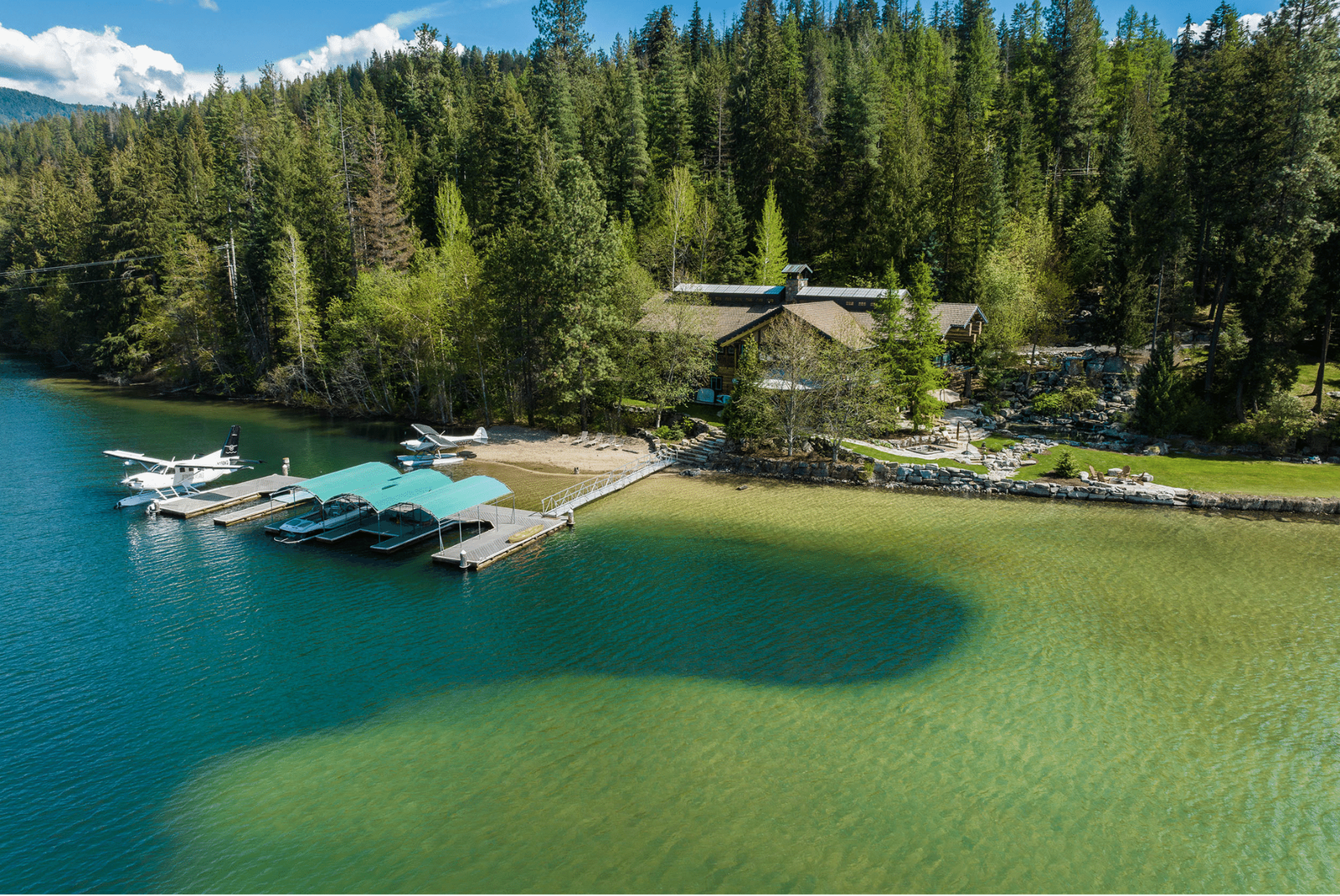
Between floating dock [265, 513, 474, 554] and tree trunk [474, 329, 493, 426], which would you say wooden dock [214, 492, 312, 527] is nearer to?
floating dock [265, 513, 474, 554]

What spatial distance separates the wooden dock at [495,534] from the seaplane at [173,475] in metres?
16.1

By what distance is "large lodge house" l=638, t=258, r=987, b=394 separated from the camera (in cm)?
4688

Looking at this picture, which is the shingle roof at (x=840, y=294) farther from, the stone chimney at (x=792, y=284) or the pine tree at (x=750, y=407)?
the pine tree at (x=750, y=407)

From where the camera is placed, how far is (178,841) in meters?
15.0

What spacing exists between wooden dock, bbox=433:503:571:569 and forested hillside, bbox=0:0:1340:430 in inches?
563

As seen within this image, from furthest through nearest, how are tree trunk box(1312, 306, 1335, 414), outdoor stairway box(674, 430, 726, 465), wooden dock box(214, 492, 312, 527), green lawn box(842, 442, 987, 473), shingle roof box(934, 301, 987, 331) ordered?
shingle roof box(934, 301, 987, 331) → outdoor stairway box(674, 430, 726, 465) → tree trunk box(1312, 306, 1335, 414) → green lawn box(842, 442, 987, 473) → wooden dock box(214, 492, 312, 527)

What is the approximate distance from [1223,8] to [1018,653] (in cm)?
10101

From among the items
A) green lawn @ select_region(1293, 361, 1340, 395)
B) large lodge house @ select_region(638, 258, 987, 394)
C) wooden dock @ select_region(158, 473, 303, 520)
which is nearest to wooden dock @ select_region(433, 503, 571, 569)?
wooden dock @ select_region(158, 473, 303, 520)

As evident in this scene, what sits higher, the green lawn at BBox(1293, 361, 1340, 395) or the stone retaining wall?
the green lawn at BBox(1293, 361, 1340, 395)

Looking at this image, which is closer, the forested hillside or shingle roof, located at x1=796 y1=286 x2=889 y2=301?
the forested hillside

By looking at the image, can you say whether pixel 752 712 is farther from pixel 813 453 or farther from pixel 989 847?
pixel 813 453

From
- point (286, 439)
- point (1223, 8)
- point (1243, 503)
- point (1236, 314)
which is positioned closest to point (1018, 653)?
point (1243, 503)

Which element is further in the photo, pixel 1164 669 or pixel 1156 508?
pixel 1156 508

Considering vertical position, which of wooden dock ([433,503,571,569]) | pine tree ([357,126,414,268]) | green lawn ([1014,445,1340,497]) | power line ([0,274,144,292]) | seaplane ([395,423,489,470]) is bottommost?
wooden dock ([433,503,571,569])
